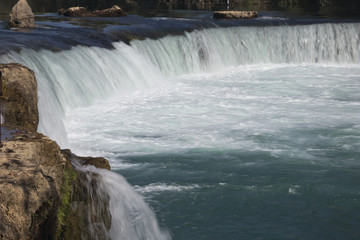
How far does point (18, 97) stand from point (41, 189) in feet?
10.7

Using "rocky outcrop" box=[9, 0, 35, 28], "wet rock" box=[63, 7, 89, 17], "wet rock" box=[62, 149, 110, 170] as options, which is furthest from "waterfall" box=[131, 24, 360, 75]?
"wet rock" box=[62, 149, 110, 170]

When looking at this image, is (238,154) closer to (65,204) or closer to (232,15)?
(65,204)

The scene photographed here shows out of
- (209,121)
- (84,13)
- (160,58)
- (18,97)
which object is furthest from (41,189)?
(84,13)

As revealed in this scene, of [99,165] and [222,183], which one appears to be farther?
[222,183]

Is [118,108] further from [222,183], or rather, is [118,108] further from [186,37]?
[186,37]

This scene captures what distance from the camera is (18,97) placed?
26.1 ft

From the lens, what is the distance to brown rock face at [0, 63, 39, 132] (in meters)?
7.74

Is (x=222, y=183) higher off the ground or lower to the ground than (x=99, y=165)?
lower

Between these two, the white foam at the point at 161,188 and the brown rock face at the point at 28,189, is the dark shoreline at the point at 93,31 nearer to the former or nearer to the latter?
the white foam at the point at 161,188

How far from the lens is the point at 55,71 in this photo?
14320 mm

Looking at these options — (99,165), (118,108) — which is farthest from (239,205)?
(118,108)

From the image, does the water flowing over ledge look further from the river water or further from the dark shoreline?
the dark shoreline

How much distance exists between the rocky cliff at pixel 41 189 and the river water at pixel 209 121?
0.42m

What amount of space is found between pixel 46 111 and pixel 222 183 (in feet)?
10.7
